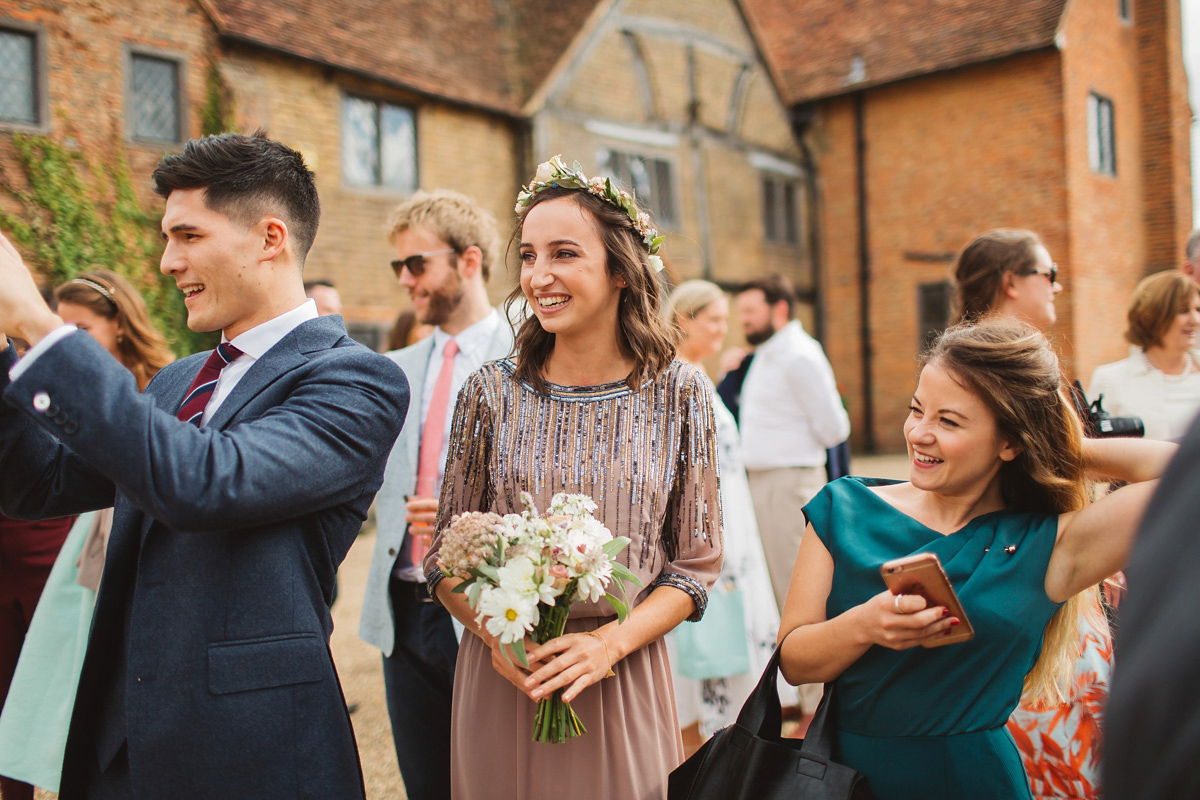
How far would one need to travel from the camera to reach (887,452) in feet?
65.6

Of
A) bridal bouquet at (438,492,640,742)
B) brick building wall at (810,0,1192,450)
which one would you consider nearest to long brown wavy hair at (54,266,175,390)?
bridal bouquet at (438,492,640,742)

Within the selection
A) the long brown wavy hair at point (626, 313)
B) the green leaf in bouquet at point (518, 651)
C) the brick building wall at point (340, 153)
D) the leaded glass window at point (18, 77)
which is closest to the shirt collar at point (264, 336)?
the long brown wavy hair at point (626, 313)

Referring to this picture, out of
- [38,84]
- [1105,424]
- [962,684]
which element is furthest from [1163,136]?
[962,684]

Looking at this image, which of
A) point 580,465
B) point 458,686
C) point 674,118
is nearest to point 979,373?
point 580,465

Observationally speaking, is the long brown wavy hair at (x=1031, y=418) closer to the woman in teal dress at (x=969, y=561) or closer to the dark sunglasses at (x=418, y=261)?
the woman in teal dress at (x=969, y=561)

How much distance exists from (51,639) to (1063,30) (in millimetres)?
19783

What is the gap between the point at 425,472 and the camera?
336 centimetres

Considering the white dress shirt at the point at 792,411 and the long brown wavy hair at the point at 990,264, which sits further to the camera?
the white dress shirt at the point at 792,411

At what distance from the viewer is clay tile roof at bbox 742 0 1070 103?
1789cm

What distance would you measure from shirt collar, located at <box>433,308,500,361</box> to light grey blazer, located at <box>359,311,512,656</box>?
0.09 ft

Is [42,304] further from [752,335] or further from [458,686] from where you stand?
[752,335]

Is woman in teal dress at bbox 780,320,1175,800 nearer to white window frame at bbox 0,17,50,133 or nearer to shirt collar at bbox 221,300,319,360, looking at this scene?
shirt collar at bbox 221,300,319,360

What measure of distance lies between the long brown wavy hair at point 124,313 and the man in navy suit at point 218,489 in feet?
7.27

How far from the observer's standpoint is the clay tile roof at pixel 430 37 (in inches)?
481
